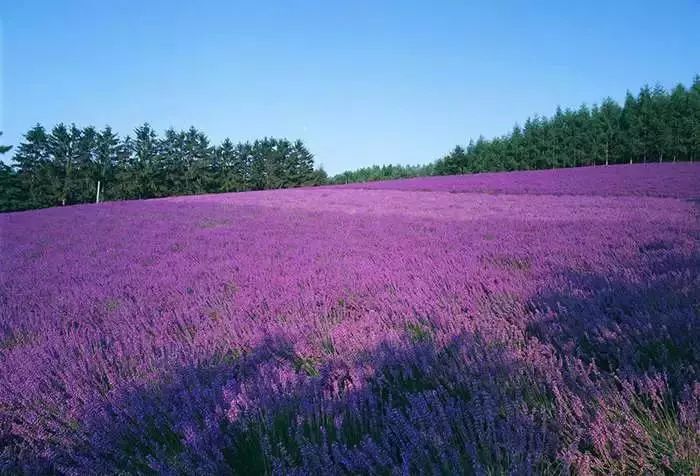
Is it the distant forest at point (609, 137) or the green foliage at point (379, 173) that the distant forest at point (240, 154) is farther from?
the green foliage at point (379, 173)

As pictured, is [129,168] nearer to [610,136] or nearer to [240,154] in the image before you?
[240,154]

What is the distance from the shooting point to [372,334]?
250 cm

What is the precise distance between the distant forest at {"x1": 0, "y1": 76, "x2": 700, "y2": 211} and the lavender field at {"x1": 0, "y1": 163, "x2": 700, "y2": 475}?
5300cm

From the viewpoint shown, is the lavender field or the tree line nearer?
the lavender field

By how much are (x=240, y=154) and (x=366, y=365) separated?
6510cm

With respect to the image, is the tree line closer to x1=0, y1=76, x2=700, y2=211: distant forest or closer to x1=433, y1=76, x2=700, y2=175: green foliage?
x1=0, y1=76, x2=700, y2=211: distant forest

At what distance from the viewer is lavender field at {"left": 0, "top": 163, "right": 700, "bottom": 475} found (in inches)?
53.9

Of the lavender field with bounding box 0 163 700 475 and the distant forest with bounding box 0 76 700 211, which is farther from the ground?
the distant forest with bounding box 0 76 700 211

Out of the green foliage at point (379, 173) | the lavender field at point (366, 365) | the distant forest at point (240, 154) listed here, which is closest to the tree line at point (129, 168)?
the distant forest at point (240, 154)

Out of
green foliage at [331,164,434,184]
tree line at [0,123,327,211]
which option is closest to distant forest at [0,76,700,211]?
tree line at [0,123,327,211]

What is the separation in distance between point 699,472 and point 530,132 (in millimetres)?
67563

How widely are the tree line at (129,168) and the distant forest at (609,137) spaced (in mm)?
36218

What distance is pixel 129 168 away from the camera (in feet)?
170

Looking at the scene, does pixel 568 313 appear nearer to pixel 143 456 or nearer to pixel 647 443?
pixel 647 443
